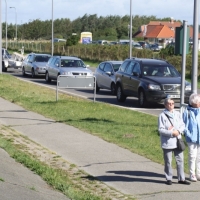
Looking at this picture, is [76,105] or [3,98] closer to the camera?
[76,105]

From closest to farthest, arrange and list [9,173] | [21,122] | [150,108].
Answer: [9,173]
[21,122]
[150,108]

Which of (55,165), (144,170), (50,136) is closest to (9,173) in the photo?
(55,165)

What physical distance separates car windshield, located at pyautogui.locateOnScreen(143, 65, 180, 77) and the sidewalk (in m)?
7.37

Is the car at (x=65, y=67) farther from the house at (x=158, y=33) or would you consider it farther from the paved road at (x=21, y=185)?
the house at (x=158, y=33)

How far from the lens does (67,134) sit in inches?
544

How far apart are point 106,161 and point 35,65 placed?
94.0ft

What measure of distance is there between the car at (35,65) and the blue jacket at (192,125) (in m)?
29.4

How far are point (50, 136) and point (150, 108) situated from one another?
8535 millimetres

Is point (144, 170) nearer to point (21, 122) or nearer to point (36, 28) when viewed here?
point (21, 122)

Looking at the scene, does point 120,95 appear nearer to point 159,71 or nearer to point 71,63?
point 159,71

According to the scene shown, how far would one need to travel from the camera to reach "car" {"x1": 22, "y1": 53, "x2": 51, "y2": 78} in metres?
38.4

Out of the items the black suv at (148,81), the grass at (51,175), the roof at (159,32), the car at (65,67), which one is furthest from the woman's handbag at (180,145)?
the roof at (159,32)

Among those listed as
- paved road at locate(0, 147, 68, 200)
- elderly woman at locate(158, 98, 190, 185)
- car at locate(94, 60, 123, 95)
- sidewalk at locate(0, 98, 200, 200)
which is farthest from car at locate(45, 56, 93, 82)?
elderly woman at locate(158, 98, 190, 185)

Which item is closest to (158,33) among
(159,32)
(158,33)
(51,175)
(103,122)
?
(158,33)
